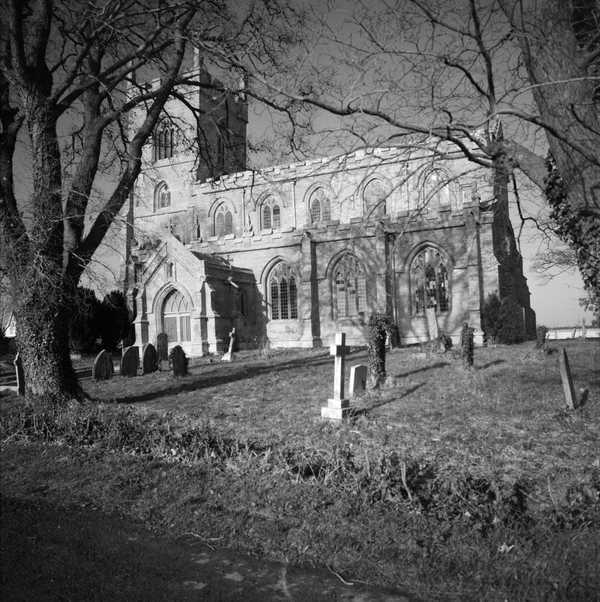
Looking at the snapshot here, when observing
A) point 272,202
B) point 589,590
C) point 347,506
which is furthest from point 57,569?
point 272,202

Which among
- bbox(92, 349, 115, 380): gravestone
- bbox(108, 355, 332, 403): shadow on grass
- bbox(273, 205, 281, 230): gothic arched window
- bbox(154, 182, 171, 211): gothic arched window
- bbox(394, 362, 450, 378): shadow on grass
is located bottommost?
bbox(108, 355, 332, 403): shadow on grass

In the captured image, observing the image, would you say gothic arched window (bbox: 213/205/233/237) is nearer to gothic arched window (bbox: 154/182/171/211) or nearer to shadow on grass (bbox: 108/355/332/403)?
gothic arched window (bbox: 154/182/171/211)

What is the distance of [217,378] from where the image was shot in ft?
46.8

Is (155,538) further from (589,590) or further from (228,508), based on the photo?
(589,590)

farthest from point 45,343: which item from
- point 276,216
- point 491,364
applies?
point 276,216

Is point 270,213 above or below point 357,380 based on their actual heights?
above

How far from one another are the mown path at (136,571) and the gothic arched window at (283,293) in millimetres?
25511

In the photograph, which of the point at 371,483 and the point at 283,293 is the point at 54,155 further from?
the point at 283,293

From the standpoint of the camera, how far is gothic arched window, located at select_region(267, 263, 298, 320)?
29438mm

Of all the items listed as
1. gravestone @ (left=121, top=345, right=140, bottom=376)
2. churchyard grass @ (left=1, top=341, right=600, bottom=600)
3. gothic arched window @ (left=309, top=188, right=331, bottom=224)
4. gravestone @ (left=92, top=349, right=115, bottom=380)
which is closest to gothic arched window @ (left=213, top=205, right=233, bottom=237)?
gothic arched window @ (left=309, top=188, right=331, bottom=224)

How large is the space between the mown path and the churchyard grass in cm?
20

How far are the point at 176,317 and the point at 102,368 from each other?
11.5 meters

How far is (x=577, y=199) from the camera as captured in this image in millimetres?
4781

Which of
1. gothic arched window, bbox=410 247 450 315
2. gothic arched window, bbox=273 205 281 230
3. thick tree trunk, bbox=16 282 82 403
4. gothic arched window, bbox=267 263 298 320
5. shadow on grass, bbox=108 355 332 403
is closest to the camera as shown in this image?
thick tree trunk, bbox=16 282 82 403
